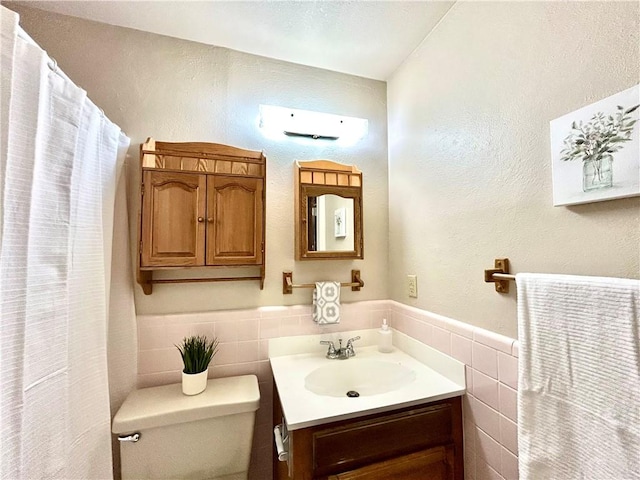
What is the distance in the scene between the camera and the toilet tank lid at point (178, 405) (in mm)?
1006

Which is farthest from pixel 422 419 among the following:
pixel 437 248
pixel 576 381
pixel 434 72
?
pixel 434 72

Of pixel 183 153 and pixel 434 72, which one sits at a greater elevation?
pixel 434 72

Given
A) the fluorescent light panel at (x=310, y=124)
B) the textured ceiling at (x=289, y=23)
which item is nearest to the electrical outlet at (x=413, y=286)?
the fluorescent light panel at (x=310, y=124)

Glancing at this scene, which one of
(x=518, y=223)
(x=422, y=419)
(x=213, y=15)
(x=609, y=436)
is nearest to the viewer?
(x=609, y=436)

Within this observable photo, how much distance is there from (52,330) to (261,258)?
72cm

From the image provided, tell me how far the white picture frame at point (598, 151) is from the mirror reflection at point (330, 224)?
2.85ft

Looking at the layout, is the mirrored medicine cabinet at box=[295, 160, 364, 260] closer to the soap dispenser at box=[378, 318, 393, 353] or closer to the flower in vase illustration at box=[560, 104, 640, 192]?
the soap dispenser at box=[378, 318, 393, 353]

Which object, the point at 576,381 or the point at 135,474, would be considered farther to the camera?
the point at 135,474

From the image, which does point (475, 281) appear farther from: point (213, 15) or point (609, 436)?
point (213, 15)

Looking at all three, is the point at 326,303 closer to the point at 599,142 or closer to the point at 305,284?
the point at 305,284

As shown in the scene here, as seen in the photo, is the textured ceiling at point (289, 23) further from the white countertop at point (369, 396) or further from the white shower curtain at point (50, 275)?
the white countertop at point (369, 396)

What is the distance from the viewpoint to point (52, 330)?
750mm

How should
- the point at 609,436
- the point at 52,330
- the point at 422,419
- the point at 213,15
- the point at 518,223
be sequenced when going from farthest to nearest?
the point at 213,15
the point at 422,419
the point at 518,223
the point at 52,330
the point at 609,436

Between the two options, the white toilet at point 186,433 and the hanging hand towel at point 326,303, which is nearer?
the white toilet at point 186,433
